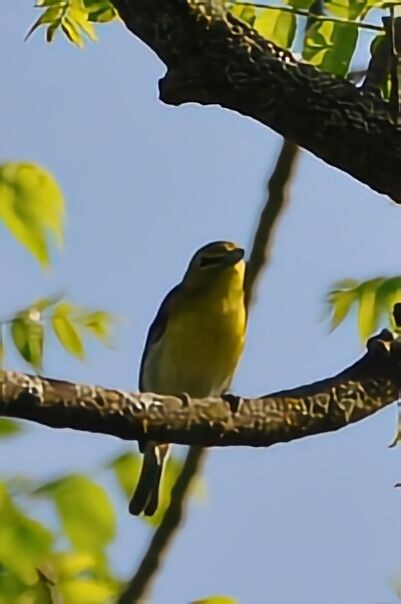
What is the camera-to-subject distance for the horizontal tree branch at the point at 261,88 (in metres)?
1.39

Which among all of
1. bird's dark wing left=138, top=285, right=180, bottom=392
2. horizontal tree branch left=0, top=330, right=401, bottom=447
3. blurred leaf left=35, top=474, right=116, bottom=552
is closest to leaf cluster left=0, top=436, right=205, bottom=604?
blurred leaf left=35, top=474, right=116, bottom=552

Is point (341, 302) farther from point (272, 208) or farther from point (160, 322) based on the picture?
point (160, 322)

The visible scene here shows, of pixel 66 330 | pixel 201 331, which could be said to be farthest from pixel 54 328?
pixel 201 331

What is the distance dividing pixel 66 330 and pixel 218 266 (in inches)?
54.4

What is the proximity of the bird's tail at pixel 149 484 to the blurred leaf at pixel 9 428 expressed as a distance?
4.36 feet

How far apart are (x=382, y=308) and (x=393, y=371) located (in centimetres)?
→ 76

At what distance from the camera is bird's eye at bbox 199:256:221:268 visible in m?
3.78

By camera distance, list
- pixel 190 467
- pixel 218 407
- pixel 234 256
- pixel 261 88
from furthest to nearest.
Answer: pixel 234 256, pixel 190 467, pixel 218 407, pixel 261 88

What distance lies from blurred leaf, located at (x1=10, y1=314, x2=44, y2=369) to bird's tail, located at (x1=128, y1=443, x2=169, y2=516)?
119 centimetres

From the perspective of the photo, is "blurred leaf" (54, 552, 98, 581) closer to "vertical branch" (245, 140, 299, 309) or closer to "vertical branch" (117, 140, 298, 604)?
"vertical branch" (117, 140, 298, 604)

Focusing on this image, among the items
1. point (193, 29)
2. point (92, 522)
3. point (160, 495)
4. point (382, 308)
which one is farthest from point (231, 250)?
point (193, 29)

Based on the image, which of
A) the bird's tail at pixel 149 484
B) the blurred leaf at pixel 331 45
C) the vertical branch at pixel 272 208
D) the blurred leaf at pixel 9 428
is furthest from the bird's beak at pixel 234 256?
the blurred leaf at pixel 9 428

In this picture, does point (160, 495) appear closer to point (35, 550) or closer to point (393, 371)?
point (35, 550)

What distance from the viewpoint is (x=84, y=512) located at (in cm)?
217
